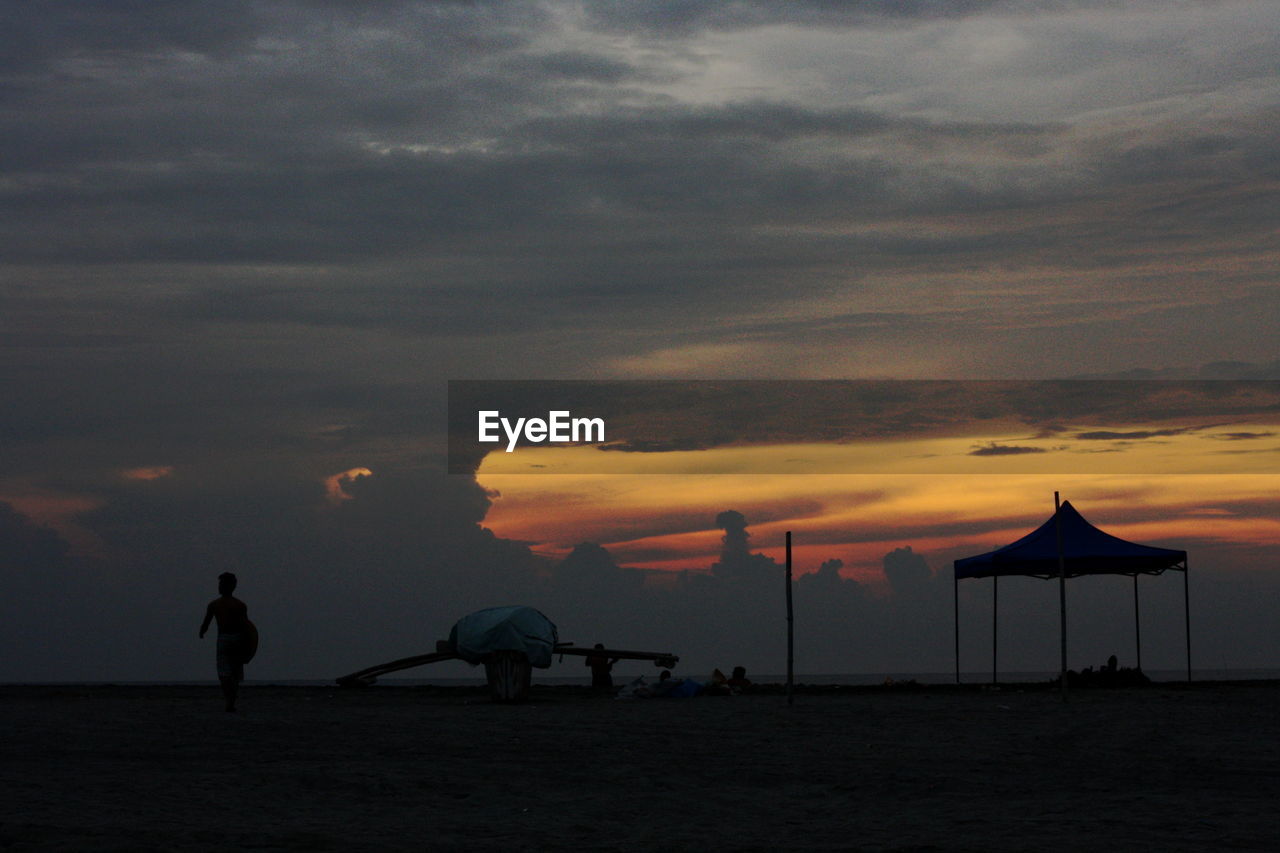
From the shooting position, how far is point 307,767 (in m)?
13.6

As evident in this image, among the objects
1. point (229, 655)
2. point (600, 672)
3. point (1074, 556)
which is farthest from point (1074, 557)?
point (229, 655)

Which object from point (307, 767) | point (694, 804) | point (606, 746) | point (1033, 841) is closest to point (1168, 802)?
point (1033, 841)

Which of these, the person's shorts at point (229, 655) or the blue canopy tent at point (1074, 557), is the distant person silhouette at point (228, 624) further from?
the blue canopy tent at point (1074, 557)

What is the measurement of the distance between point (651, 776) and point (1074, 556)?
14374 millimetres

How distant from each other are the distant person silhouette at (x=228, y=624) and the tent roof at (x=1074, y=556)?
14301 millimetres

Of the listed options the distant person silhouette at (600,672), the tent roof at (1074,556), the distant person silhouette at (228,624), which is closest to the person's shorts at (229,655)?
the distant person silhouette at (228,624)

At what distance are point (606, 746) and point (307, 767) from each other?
3855 mm

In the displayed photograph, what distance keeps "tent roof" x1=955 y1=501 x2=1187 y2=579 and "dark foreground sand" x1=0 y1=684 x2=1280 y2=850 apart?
4469mm

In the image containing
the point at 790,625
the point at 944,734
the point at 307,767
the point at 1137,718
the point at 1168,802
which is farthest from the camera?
the point at 790,625

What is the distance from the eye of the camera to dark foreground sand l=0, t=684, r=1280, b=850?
10.2 m

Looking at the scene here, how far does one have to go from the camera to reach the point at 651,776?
1370 cm

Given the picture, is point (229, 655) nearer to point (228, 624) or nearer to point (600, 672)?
point (228, 624)

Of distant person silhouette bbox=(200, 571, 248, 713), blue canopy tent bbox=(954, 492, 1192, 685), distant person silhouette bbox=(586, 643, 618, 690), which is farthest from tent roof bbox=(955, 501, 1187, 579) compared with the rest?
distant person silhouette bbox=(200, 571, 248, 713)

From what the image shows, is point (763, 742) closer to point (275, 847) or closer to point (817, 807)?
point (817, 807)
